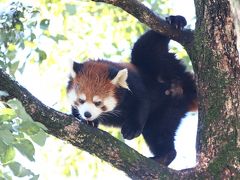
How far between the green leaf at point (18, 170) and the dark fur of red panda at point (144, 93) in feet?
6.47

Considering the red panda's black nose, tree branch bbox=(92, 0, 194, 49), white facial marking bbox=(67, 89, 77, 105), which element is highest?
tree branch bbox=(92, 0, 194, 49)

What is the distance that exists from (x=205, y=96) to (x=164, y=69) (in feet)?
3.59

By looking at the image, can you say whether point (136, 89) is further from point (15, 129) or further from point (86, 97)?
point (15, 129)

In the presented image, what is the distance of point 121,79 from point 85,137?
115 centimetres

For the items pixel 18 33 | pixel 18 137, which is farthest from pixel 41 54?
pixel 18 137

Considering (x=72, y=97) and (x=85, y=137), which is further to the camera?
(x=72, y=97)

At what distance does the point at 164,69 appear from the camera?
4.19m

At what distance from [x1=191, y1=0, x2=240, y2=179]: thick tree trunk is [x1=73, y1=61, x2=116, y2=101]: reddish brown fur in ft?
3.83

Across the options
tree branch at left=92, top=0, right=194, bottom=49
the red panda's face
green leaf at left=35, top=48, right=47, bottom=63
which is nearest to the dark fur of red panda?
the red panda's face

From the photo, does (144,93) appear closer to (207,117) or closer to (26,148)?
(207,117)

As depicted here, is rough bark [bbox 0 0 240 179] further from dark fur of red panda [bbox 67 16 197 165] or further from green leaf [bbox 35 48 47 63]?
dark fur of red panda [bbox 67 16 197 165]

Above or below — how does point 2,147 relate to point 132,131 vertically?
above

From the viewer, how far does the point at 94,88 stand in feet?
13.7

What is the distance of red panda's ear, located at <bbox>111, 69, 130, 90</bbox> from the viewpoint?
389cm
